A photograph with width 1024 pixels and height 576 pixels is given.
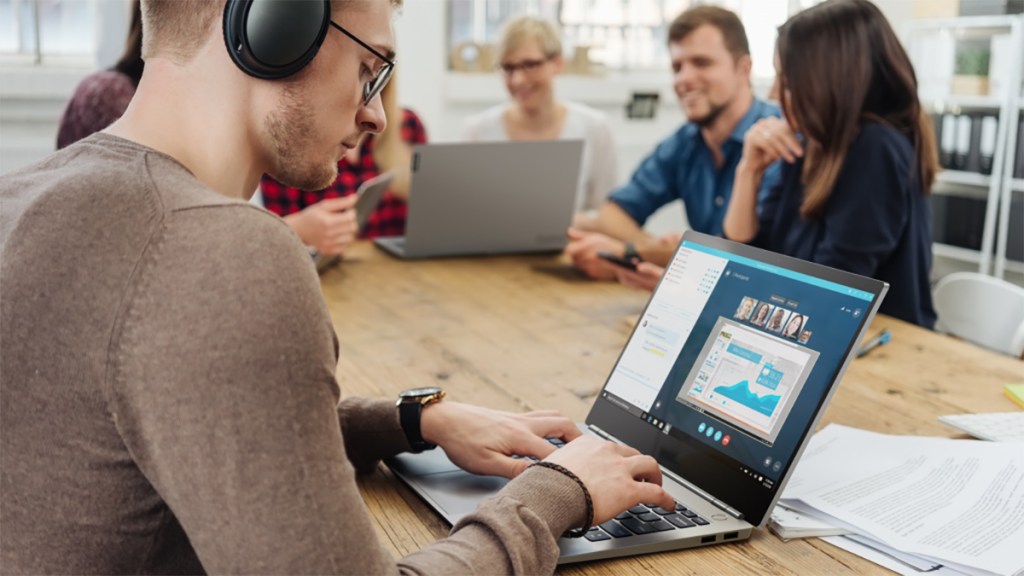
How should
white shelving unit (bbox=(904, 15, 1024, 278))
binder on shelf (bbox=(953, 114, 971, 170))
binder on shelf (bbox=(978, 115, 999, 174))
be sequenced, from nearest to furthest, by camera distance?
1. white shelving unit (bbox=(904, 15, 1024, 278))
2. binder on shelf (bbox=(978, 115, 999, 174))
3. binder on shelf (bbox=(953, 114, 971, 170))

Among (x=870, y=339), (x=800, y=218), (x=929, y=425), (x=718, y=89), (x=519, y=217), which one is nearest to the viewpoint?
(x=929, y=425)

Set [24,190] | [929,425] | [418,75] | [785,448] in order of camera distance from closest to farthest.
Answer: [24,190] < [785,448] < [929,425] < [418,75]

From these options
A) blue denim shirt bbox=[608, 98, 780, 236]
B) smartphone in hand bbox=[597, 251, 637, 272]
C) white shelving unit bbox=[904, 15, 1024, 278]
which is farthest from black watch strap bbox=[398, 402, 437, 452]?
white shelving unit bbox=[904, 15, 1024, 278]

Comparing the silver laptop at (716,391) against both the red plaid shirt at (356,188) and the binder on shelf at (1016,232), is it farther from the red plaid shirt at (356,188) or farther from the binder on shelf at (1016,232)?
the binder on shelf at (1016,232)

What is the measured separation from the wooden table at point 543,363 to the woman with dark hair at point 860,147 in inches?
8.9

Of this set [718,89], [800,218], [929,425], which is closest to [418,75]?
[718,89]

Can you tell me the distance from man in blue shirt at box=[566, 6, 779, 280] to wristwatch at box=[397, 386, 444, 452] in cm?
164

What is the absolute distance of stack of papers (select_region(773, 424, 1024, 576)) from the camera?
0.91 meters

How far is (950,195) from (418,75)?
2.52 meters

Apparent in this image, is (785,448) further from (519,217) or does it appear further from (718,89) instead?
(718,89)

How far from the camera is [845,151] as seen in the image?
2027 mm

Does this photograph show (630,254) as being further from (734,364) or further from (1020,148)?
(1020,148)

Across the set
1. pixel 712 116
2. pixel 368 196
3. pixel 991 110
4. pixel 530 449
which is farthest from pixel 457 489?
pixel 991 110

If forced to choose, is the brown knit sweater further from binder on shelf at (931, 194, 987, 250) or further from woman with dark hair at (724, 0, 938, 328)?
binder on shelf at (931, 194, 987, 250)
